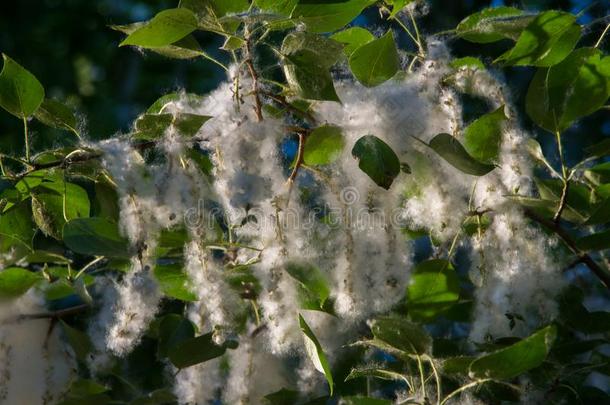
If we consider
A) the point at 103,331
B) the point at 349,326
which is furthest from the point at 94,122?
the point at 349,326

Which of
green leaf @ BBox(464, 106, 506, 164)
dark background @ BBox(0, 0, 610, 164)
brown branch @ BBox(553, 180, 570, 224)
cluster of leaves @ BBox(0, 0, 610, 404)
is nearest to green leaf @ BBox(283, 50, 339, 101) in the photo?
cluster of leaves @ BBox(0, 0, 610, 404)

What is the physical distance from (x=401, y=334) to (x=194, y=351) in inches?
8.3

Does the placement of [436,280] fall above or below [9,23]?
above

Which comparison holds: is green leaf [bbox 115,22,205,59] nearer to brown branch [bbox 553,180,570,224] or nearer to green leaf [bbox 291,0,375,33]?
green leaf [bbox 291,0,375,33]

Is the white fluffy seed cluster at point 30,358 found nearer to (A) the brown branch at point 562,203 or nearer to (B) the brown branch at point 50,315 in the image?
(B) the brown branch at point 50,315

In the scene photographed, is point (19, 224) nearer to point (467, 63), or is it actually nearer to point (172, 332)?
point (172, 332)

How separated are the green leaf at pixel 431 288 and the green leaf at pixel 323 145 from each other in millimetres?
135

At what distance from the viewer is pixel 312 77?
0.64 m

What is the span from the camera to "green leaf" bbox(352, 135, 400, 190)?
61 cm

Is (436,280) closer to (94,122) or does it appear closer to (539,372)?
(539,372)

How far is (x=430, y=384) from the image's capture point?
0.78 metres

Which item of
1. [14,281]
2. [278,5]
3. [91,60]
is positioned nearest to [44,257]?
[14,281]

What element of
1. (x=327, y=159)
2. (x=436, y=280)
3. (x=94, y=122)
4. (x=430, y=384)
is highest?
(x=327, y=159)

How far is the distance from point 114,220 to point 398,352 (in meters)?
0.31
